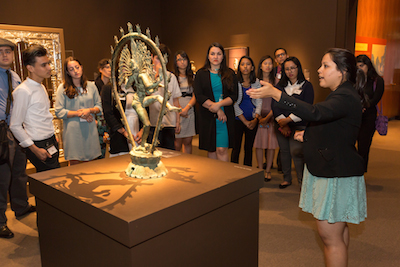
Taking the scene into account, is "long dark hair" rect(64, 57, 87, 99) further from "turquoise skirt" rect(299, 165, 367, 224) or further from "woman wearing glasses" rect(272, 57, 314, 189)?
"turquoise skirt" rect(299, 165, 367, 224)

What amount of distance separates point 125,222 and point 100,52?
6.35 meters

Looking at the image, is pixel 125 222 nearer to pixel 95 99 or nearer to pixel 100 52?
pixel 95 99

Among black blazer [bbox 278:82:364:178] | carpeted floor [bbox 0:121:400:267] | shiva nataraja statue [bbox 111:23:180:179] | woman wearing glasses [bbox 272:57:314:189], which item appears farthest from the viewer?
woman wearing glasses [bbox 272:57:314:189]

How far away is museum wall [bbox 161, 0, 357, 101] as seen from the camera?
18.5 feet

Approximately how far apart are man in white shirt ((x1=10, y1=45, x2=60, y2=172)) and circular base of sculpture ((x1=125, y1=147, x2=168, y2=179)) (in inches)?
45.0

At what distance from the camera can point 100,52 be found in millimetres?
6926

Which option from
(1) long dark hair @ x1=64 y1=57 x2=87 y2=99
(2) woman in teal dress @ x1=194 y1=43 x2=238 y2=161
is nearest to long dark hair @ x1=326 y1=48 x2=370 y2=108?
(2) woman in teal dress @ x1=194 y1=43 x2=238 y2=161

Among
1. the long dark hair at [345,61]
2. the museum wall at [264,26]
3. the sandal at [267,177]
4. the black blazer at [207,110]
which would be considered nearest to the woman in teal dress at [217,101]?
the black blazer at [207,110]

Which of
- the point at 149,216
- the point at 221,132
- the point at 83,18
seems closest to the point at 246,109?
the point at 221,132

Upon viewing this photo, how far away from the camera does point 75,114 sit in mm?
3125

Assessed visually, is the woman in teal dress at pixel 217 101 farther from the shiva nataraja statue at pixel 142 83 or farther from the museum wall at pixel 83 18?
the museum wall at pixel 83 18

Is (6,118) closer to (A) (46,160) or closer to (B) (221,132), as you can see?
(A) (46,160)

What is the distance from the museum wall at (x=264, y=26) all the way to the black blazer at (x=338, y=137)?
4468 millimetres

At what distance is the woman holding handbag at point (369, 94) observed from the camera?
11.8 ft
